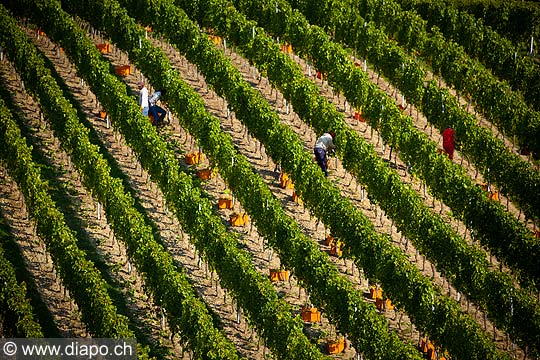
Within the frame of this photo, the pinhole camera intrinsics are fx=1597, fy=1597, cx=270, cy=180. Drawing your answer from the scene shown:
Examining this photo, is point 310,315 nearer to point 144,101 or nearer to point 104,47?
point 144,101

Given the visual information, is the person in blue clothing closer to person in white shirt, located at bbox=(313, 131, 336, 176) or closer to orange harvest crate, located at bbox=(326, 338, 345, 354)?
person in white shirt, located at bbox=(313, 131, 336, 176)

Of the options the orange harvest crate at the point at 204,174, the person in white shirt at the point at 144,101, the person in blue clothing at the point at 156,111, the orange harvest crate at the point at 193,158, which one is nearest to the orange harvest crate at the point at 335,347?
the orange harvest crate at the point at 204,174

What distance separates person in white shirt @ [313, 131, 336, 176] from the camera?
45.9 meters

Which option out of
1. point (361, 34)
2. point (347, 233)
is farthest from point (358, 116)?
point (347, 233)

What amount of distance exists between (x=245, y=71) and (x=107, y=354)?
16.0 metres

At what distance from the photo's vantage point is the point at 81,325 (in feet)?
133

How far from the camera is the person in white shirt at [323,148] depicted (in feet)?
151

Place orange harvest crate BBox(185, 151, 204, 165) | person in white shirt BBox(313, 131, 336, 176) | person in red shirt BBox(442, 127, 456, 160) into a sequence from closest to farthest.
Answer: person in white shirt BBox(313, 131, 336, 176) < orange harvest crate BBox(185, 151, 204, 165) < person in red shirt BBox(442, 127, 456, 160)

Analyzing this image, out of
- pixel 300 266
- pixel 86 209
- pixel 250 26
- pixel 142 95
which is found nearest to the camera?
pixel 300 266

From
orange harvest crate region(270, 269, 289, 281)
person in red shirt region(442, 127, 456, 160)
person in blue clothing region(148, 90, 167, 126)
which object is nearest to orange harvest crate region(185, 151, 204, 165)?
person in blue clothing region(148, 90, 167, 126)

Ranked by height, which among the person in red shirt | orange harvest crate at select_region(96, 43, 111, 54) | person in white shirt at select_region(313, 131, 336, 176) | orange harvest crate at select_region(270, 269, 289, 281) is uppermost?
the person in red shirt

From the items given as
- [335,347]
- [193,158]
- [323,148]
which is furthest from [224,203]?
[335,347]

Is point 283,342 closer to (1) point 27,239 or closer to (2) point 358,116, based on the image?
(1) point 27,239

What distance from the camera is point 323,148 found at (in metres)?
46.1
